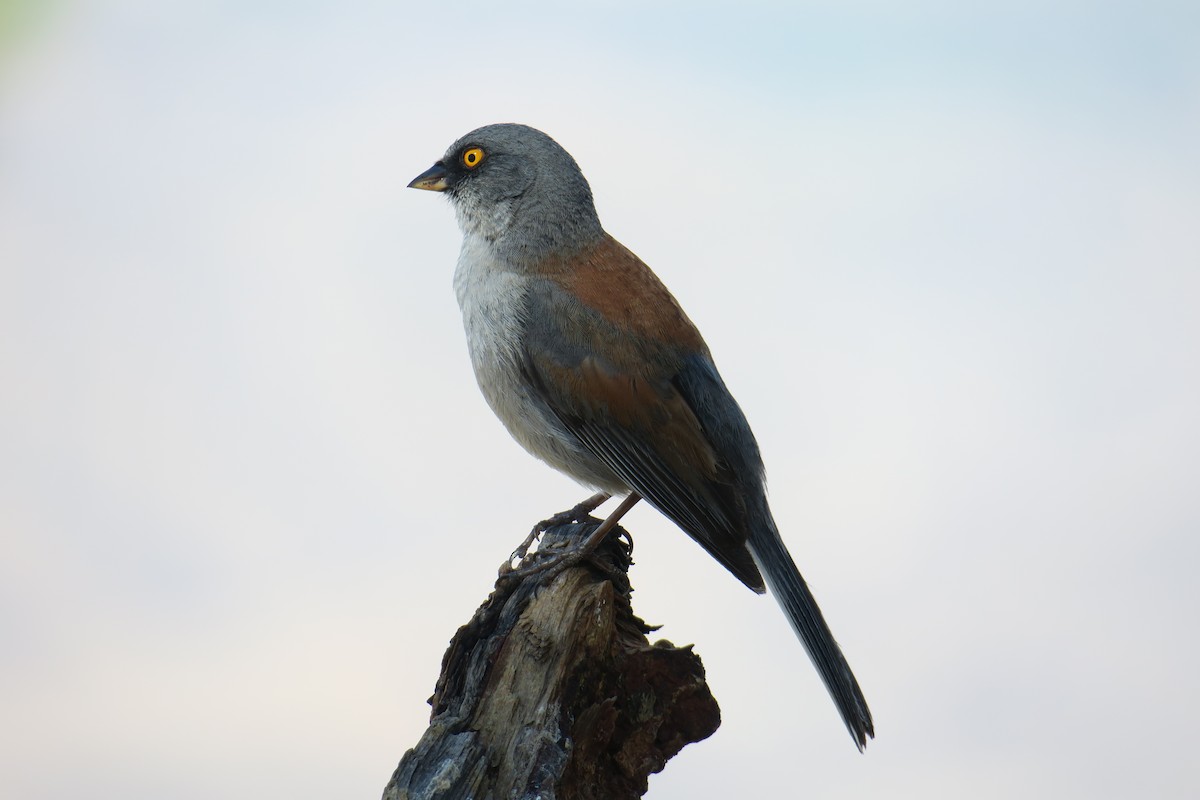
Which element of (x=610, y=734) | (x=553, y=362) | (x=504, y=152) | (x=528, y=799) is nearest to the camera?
(x=528, y=799)

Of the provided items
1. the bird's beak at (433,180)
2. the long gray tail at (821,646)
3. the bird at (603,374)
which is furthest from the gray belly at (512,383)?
the long gray tail at (821,646)

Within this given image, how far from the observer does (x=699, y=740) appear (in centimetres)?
542

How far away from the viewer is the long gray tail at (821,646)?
541 centimetres

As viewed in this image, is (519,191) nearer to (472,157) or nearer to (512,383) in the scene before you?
(472,157)

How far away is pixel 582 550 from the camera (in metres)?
5.64

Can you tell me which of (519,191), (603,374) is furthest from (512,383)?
(519,191)

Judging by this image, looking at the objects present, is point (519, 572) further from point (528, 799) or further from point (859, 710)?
point (859, 710)

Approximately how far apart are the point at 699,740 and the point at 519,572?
3.67ft

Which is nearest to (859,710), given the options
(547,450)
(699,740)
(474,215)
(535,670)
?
(699,740)

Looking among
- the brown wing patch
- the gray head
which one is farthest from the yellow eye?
the brown wing patch

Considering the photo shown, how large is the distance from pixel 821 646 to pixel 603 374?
1.58 meters

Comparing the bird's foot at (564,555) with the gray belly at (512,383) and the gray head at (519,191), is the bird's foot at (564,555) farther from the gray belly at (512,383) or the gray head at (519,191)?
the gray head at (519,191)

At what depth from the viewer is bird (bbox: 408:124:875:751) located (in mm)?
5465

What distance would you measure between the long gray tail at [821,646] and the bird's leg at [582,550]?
2.36ft
